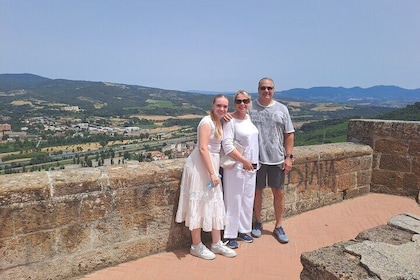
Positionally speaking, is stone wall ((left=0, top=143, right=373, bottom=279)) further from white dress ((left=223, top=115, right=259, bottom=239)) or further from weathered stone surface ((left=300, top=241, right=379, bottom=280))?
weathered stone surface ((left=300, top=241, right=379, bottom=280))

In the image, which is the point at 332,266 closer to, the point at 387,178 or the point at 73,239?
the point at 73,239

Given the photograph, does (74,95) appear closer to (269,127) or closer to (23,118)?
(23,118)

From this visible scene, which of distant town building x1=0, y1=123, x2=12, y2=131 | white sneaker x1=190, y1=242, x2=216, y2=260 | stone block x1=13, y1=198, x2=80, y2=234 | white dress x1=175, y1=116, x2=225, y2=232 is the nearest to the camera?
stone block x1=13, y1=198, x2=80, y2=234

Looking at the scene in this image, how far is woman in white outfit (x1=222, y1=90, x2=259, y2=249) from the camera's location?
300 centimetres

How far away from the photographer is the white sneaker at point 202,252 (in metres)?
2.97

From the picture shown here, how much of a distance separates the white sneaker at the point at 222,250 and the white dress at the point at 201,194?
0.24 metres

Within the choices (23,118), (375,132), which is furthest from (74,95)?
(375,132)

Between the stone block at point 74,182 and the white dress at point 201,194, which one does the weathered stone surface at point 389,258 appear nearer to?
the white dress at point 201,194

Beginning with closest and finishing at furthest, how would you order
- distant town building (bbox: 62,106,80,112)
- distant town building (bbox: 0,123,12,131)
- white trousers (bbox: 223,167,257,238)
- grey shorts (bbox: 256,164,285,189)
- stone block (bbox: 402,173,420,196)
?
white trousers (bbox: 223,167,257,238)
grey shorts (bbox: 256,164,285,189)
stone block (bbox: 402,173,420,196)
distant town building (bbox: 0,123,12,131)
distant town building (bbox: 62,106,80,112)

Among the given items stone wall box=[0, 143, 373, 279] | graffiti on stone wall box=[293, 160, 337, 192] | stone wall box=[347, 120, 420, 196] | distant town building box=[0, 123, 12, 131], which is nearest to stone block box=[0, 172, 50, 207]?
stone wall box=[0, 143, 373, 279]

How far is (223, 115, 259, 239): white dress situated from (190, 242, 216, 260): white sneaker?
0.25m

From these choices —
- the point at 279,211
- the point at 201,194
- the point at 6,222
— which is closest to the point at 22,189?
the point at 6,222

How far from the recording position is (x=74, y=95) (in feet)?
358

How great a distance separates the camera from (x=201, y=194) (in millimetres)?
2854
